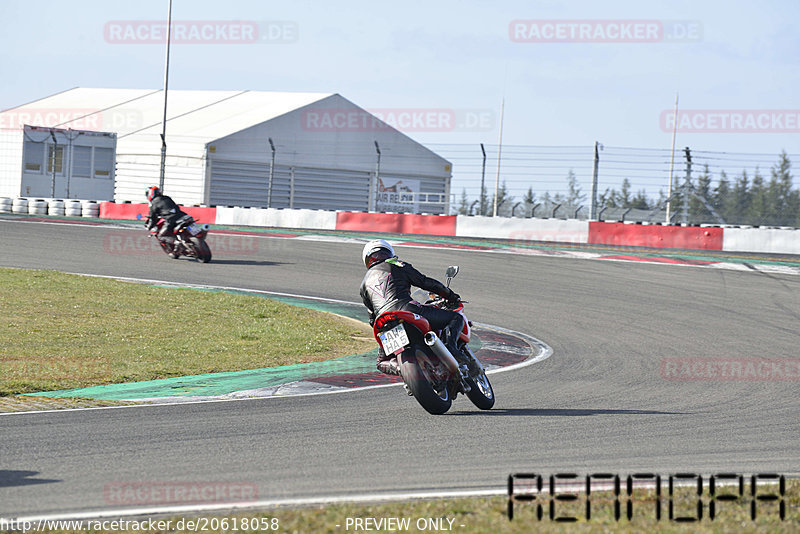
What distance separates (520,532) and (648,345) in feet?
26.5

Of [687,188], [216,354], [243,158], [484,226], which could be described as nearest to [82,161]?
[243,158]

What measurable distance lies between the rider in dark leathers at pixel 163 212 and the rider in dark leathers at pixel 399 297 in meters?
11.5

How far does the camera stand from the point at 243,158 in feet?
122

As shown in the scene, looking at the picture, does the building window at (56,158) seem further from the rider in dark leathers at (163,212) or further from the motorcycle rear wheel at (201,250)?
the motorcycle rear wheel at (201,250)

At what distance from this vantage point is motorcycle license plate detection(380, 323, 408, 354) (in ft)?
24.9

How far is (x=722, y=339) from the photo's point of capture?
1264cm

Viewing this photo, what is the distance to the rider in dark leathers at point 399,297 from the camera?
7.85 m

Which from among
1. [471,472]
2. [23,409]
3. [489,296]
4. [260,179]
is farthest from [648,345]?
[260,179]

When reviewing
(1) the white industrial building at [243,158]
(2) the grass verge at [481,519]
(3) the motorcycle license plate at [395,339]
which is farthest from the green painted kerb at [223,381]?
(1) the white industrial building at [243,158]

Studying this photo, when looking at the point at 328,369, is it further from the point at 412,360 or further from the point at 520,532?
the point at 520,532

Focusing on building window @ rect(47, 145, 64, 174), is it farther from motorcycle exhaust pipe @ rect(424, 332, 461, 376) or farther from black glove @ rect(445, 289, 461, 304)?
motorcycle exhaust pipe @ rect(424, 332, 461, 376)

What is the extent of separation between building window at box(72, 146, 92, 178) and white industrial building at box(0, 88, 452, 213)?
4cm

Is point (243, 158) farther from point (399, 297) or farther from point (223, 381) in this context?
point (399, 297)

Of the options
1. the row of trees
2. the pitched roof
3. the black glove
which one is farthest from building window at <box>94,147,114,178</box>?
the black glove
